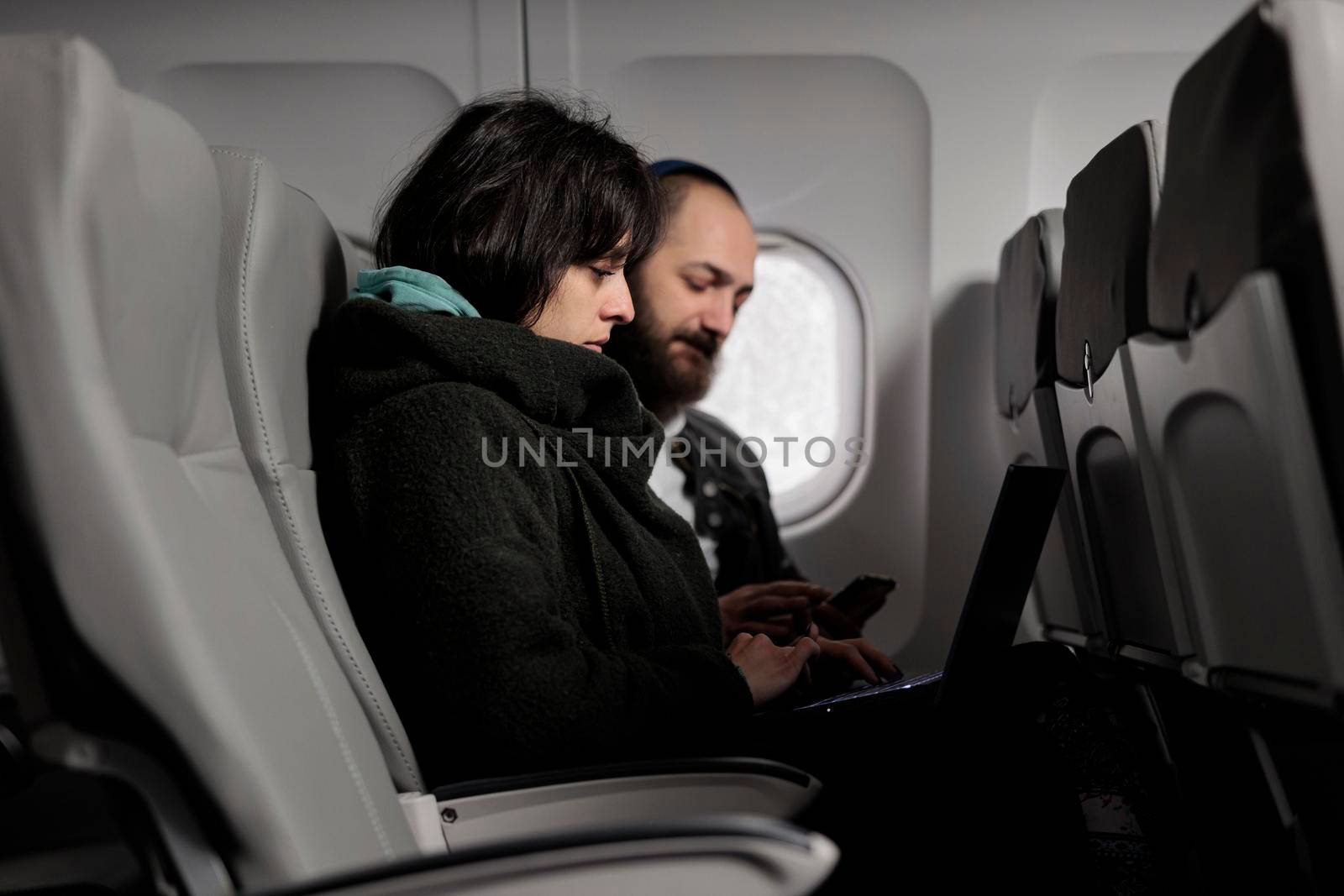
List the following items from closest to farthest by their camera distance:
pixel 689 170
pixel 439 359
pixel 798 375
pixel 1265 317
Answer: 1. pixel 1265 317
2. pixel 439 359
3. pixel 689 170
4. pixel 798 375

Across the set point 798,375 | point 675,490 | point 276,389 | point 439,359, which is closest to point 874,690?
point 439,359

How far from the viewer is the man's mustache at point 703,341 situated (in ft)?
6.77

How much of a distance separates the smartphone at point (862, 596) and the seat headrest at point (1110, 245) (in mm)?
429

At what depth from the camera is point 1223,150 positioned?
758 millimetres

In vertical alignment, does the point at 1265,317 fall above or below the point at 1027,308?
above

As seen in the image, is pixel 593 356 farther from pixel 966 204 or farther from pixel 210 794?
pixel 966 204

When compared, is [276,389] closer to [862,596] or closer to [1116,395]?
[1116,395]

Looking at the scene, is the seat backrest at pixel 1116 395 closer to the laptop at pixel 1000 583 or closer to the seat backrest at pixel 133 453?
the laptop at pixel 1000 583

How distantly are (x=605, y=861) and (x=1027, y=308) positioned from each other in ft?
4.27

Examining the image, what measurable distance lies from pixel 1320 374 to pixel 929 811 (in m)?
0.66

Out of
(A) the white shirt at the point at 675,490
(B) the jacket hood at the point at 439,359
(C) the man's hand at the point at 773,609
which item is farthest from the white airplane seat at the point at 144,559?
(A) the white shirt at the point at 675,490

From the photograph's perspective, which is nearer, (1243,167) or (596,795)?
(1243,167)

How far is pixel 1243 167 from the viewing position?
736mm

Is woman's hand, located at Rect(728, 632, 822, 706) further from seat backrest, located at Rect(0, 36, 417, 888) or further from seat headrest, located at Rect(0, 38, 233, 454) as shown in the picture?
seat headrest, located at Rect(0, 38, 233, 454)
